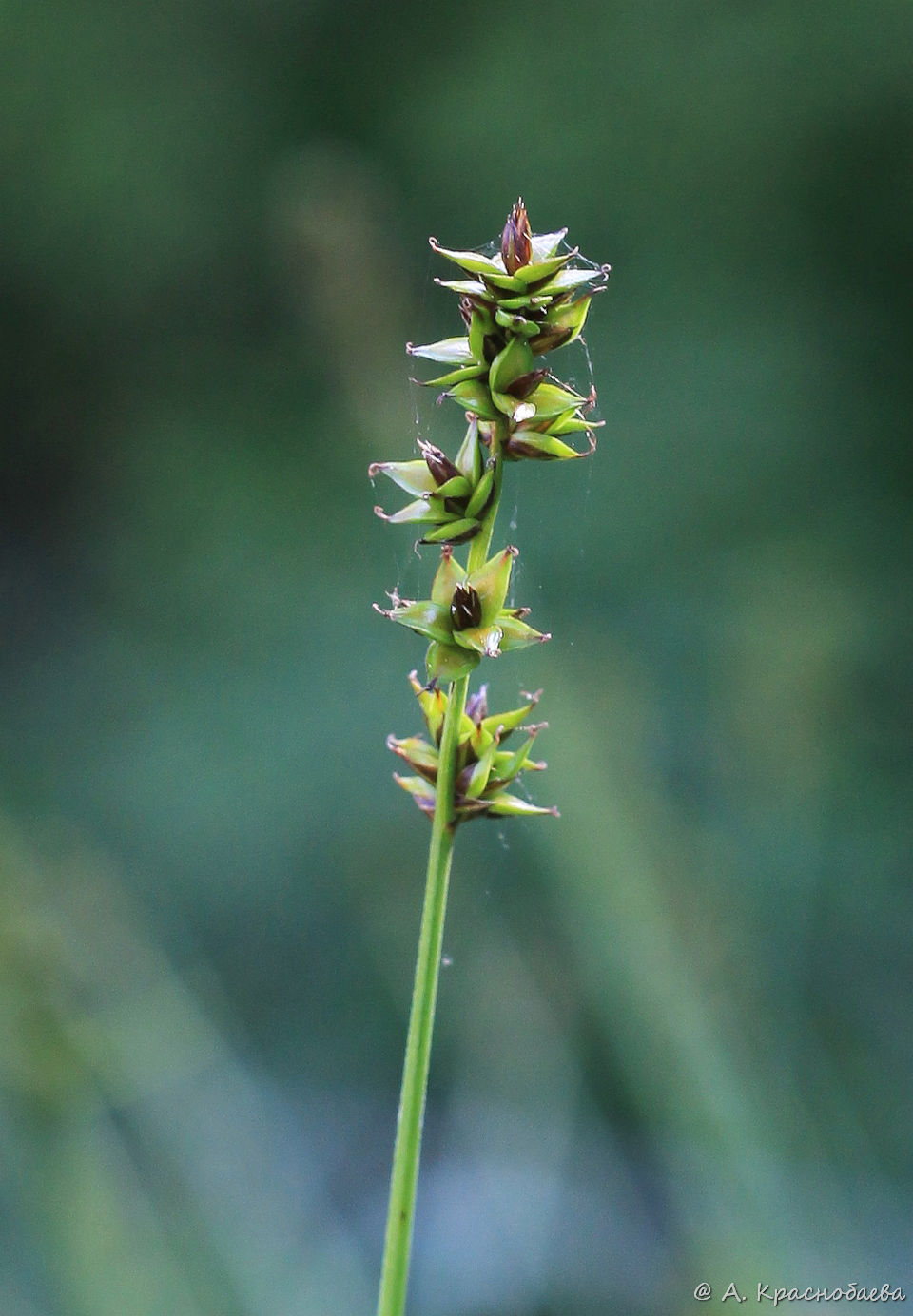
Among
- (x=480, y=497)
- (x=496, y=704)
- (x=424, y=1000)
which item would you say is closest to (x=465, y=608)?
(x=480, y=497)

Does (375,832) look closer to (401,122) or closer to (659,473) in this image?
(659,473)

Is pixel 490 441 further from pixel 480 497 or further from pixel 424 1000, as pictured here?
pixel 424 1000

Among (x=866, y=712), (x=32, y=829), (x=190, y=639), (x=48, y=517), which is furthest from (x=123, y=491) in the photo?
(x=866, y=712)

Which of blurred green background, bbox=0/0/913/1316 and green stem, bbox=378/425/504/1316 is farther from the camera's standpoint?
blurred green background, bbox=0/0/913/1316

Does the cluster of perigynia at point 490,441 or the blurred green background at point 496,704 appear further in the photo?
the blurred green background at point 496,704

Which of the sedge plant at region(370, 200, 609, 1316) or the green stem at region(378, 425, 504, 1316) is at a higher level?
the sedge plant at region(370, 200, 609, 1316)
